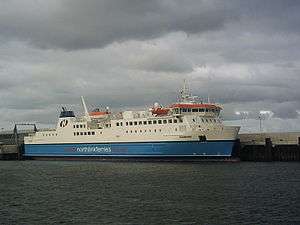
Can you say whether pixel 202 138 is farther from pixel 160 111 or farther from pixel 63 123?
pixel 63 123

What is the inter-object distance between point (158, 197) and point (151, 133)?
29085 mm

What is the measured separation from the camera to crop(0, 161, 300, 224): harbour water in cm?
2648

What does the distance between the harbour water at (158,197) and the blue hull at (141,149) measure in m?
7.31

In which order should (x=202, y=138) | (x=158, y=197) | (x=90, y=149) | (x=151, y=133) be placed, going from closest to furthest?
(x=158, y=197)
(x=202, y=138)
(x=151, y=133)
(x=90, y=149)

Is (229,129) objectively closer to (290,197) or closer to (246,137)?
(246,137)

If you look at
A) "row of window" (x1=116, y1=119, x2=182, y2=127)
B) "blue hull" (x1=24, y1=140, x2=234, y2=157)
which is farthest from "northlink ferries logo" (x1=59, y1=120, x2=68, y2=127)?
"row of window" (x1=116, y1=119, x2=182, y2=127)

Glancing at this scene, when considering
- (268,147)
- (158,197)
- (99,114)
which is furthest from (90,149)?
(158,197)

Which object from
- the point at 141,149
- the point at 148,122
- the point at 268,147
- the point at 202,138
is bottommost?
the point at 268,147

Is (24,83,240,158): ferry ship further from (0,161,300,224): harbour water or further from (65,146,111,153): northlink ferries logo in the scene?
(0,161,300,224): harbour water

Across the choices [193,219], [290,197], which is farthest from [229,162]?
[193,219]

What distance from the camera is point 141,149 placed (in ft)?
206

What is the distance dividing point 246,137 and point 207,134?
14415 millimetres

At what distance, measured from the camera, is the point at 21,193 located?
123 ft

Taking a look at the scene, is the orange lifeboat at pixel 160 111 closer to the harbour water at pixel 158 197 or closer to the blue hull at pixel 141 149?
the blue hull at pixel 141 149
